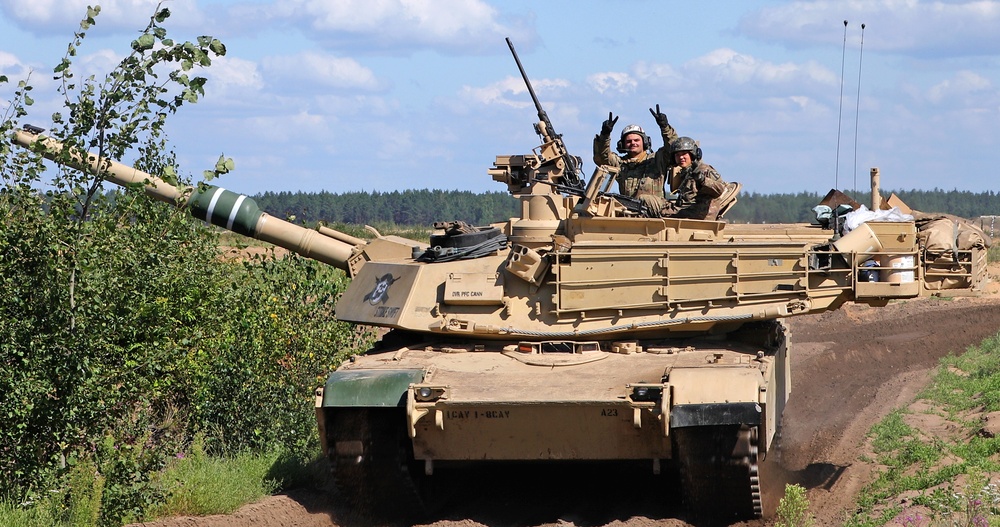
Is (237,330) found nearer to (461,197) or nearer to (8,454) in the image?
(8,454)

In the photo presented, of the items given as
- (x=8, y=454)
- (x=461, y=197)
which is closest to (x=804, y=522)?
(x=8, y=454)

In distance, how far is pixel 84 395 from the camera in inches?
383

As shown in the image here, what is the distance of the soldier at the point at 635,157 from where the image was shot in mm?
13609

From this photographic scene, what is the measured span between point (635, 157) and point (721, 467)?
16.4 feet

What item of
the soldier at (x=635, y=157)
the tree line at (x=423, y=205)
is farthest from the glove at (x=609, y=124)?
the tree line at (x=423, y=205)

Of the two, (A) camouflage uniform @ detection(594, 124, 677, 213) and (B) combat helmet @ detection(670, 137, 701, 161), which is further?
Answer: (A) camouflage uniform @ detection(594, 124, 677, 213)

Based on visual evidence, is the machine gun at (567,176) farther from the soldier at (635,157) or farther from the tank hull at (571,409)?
A: the tank hull at (571,409)

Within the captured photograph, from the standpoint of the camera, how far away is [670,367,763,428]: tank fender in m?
9.50

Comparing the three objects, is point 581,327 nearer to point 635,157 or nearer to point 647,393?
point 647,393

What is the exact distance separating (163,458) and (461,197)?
70547mm

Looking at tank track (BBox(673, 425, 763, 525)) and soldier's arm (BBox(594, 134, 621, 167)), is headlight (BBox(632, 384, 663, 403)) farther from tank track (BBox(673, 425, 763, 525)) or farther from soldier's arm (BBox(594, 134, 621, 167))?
soldier's arm (BBox(594, 134, 621, 167))

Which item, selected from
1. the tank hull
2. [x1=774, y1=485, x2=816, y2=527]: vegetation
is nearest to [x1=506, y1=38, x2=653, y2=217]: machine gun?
the tank hull

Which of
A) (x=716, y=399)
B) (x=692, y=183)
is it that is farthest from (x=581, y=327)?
(x=692, y=183)

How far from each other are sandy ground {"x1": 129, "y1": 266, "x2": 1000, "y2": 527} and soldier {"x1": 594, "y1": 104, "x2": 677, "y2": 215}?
298 centimetres
